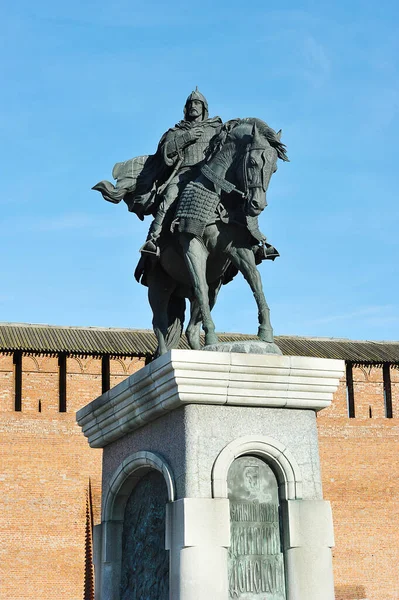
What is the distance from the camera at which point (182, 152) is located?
5438mm

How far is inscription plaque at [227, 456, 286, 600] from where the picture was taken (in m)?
4.31

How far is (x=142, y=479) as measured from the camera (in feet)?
16.5

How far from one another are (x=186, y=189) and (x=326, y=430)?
14.9m

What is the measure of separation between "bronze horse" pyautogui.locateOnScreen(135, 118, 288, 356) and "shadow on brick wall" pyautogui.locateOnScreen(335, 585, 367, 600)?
Answer: 47.6ft

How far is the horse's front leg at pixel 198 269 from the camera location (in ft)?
16.5

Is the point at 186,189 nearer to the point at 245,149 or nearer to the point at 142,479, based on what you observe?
the point at 245,149

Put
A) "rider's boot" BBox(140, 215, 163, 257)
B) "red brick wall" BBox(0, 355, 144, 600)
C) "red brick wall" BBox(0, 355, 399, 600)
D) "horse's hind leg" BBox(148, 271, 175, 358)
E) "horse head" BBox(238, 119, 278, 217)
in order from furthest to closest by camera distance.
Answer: "red brick wall" BBox(0, 355, 399, 600) < "red brick wall" BBox(0, 355, 144, 600) < "horse's hind leg" BBox(148, 271, 175, 358) < "rider's boot" BBox(140, 215, 163, 257) < "horse head" BBox(238, 119, 278, 217)

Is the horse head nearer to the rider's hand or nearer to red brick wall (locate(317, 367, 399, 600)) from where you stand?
the rider's hand

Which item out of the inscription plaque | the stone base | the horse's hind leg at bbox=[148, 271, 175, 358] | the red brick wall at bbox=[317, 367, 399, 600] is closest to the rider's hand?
the horse's hind leg at bbox=[148, 271, 175, 358]

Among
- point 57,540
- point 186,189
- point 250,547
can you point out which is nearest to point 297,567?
point 250,547

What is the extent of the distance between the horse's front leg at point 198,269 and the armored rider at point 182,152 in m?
0.23

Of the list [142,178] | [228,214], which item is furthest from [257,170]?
[142,178]

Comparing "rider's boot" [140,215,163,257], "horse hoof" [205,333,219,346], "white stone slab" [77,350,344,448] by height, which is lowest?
"white stone slab" [77,350,344,448]

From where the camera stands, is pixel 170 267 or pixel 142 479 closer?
pixel 142 479
